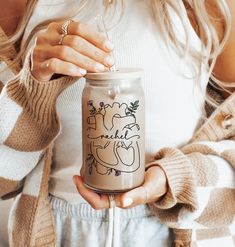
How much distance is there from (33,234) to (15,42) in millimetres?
350

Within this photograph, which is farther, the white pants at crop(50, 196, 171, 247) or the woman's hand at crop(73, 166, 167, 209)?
the white pants at crop(50, 196, 171, 247)

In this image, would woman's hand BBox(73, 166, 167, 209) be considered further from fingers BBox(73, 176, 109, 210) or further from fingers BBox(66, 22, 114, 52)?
fingers BBox(66, 22, 114, 52)

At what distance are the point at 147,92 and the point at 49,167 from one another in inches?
8.7

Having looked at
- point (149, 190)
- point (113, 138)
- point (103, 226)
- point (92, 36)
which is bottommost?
point (103, 226)

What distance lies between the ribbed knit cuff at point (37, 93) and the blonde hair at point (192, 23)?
0.14 meters

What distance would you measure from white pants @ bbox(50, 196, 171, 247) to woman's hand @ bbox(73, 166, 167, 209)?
11 cm

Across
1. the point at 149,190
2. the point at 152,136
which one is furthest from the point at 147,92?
the point at 149,190

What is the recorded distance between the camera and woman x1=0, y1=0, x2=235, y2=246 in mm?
726

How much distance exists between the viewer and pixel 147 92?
78 centimetres

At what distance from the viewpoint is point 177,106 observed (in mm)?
807

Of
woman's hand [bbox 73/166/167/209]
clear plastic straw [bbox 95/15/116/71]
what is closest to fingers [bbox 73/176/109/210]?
woman's hand [bbox 73/166/167/209]

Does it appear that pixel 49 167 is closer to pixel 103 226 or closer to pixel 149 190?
pixel 103 226

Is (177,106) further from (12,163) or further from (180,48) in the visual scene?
(12,163)

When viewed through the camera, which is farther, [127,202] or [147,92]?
[147,92]
